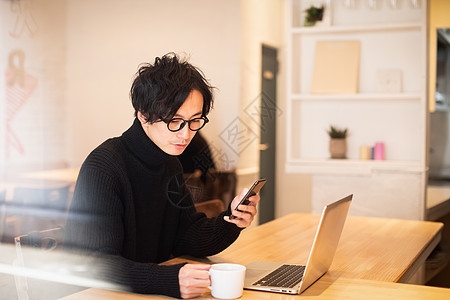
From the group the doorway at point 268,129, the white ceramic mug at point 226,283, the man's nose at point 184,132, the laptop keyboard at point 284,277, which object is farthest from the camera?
the doorway at point 268,129

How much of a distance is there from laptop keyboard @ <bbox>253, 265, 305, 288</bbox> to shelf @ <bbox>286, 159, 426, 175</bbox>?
182 centimetres

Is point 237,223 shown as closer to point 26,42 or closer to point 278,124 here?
point 26,42

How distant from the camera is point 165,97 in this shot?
1.41m

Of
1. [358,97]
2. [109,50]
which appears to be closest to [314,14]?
[358,97]

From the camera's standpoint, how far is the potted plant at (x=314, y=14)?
131 inches

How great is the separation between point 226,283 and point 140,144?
0.49 meters

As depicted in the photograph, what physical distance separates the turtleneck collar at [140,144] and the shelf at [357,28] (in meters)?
2.02

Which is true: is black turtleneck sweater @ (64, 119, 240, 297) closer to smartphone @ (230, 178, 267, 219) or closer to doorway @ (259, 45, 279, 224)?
smartphone @ (230, 178, 267, 219)

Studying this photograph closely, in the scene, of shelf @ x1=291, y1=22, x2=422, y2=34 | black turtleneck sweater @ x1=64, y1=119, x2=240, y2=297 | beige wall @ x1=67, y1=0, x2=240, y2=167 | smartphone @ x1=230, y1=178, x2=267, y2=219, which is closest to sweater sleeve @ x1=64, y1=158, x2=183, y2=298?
black turtleneck sweater @ x1=64, y1=119, x2=240, y2=297

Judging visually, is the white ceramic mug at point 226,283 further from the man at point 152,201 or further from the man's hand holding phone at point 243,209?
the man's hand holding phone at point 243,209

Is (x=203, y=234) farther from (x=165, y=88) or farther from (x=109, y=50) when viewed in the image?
(x=109, y=50)

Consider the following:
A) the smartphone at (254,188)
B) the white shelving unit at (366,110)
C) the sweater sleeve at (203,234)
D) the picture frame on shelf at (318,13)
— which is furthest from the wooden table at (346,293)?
the picture frame on shelf at (318,13)

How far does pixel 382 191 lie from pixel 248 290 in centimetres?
209

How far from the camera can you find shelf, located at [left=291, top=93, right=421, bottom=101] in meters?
3.09
